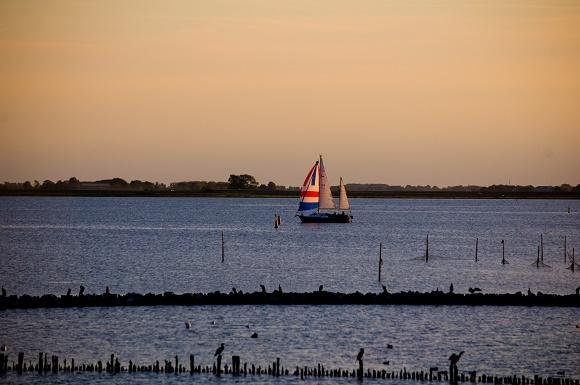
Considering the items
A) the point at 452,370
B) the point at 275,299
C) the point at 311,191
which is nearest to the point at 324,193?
the point at 311,191

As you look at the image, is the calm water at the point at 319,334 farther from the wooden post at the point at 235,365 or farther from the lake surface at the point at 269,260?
the lake surface at the point at 269,260

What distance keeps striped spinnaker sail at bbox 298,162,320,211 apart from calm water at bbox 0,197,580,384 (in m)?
8.97

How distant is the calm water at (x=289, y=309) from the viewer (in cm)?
5319

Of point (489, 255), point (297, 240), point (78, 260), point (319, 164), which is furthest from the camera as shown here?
point (319, 164)

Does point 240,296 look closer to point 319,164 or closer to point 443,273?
point 443,273

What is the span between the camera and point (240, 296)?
6731 centimetres

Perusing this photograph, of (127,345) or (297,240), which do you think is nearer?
(127,345)

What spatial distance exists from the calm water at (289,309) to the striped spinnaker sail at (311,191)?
8.97 m

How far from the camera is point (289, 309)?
216 feet

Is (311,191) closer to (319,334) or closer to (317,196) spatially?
(317,196)

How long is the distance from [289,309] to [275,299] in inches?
78.4

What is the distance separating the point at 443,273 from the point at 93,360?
157ft

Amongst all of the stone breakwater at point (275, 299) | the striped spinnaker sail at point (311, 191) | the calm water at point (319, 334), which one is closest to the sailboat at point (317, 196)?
the striped spinnaker sail at point (311, 191)

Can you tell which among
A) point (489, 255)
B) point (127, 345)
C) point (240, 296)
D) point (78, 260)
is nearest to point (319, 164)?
point (489, 255)
